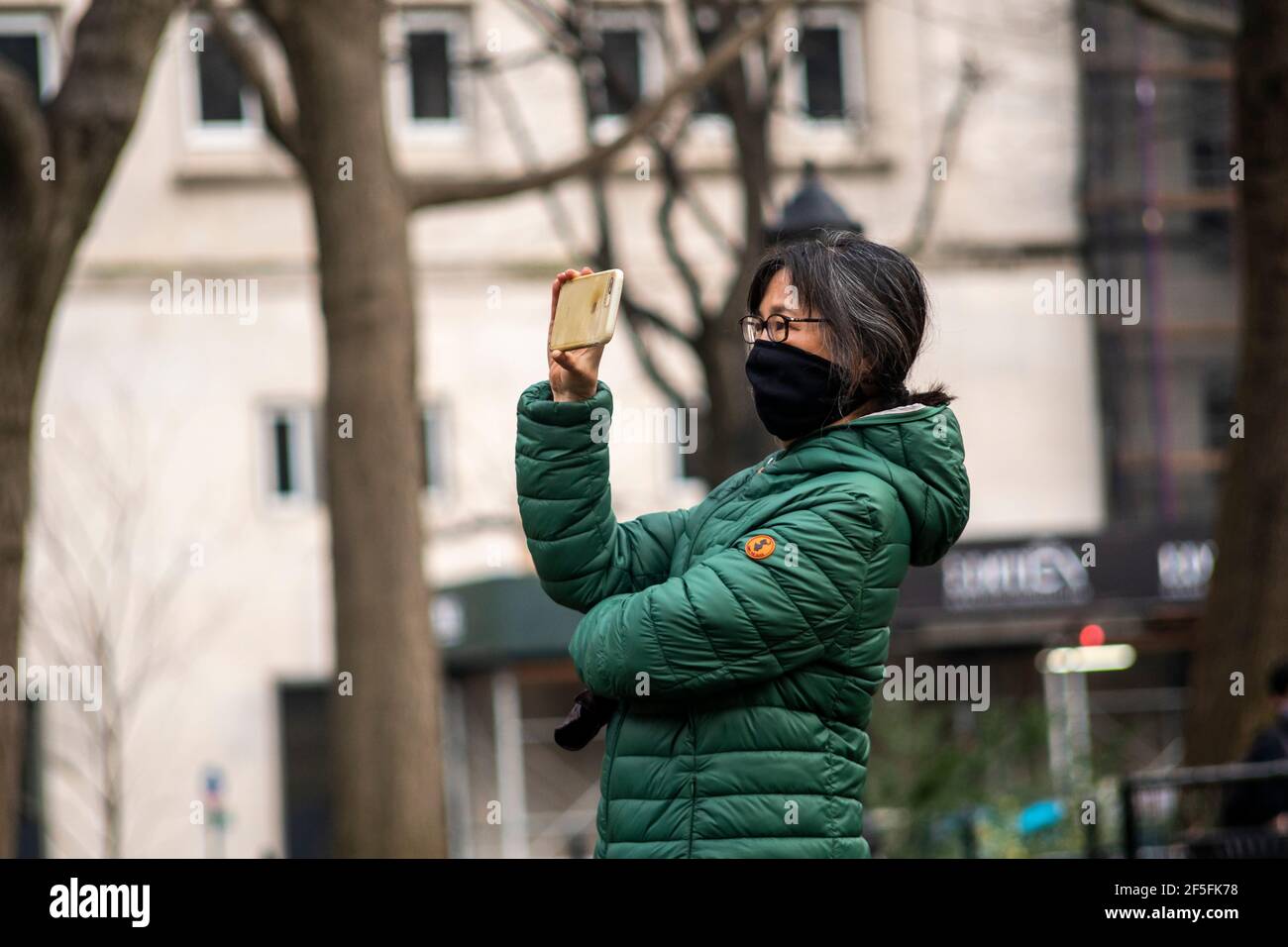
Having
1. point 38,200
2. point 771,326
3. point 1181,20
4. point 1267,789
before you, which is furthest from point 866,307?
point 1181,20

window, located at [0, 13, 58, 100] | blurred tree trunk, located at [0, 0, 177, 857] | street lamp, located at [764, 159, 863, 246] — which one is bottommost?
blurred tree trunk, located at [0, 0, 177, 857]

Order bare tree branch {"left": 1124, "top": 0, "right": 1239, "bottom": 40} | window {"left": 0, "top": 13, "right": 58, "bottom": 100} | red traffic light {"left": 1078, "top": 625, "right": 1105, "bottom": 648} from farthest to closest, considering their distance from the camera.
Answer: window {"left": 0, "top": 13, "right": 58, "bottom": 100} → red traffic light {"left": 1078, "top": 625, "right": 1105, "bottom": 648} → bare tree branch {"left": 1124, "top": 0, "right": 1239, "bottom": 40}

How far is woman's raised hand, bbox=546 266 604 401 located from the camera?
341 cm

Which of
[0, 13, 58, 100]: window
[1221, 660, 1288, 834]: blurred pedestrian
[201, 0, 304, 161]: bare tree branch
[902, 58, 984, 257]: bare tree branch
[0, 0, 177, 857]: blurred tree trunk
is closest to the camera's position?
[0, 0, 177, 857]: blurred tree trunk

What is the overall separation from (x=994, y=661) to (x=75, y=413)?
1025 centimetres

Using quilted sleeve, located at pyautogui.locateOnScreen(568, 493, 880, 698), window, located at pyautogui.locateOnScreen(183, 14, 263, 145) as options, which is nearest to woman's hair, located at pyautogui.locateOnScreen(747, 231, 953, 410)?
quilted sleeve, located at pyautogui.locateOnScreen(568, 493, 880, 698)

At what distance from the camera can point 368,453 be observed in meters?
10.5

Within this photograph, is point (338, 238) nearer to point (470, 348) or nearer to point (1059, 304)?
point (470, 348)

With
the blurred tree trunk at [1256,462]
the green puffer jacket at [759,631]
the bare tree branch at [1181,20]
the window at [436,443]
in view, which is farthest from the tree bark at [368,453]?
the window at [436,443]

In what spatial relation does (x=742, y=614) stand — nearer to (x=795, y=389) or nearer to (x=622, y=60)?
(x=795, y=389)

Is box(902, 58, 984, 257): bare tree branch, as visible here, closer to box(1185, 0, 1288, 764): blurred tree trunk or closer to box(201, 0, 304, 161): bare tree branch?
box(1185, 0, 1288, 764): blurred tree trunk

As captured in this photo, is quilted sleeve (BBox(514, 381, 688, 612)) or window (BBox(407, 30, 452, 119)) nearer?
quilted sleeve (BBox(514, 381, 688, 612))

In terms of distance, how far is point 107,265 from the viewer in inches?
871
